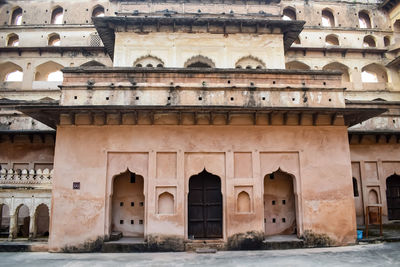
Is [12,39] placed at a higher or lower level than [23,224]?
higher

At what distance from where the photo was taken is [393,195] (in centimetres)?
1530

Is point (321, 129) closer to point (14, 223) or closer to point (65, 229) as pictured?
point (65, 229)

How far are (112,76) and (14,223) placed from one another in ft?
19.5

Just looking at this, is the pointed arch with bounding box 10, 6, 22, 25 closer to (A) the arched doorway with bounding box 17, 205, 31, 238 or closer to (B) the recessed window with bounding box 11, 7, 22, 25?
(B) the recessed window with bounding box 11, 7, 22, 25

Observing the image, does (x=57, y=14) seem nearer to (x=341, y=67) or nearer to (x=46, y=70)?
(x=46, y=70)

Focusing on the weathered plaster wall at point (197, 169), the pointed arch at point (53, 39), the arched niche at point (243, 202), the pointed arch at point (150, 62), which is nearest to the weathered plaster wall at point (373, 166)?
the weathered plaster wall at point (197, 169)

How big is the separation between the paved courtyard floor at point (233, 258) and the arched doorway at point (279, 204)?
138 centimetres

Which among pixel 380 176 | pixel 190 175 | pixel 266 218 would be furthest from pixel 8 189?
pixel 380 176

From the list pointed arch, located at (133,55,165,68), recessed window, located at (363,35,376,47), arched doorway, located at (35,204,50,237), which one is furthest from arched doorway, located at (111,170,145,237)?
recessed window, located at (363,35,376,47)

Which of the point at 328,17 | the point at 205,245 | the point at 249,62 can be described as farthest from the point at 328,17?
the point at 205,245

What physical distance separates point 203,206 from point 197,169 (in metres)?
1.51

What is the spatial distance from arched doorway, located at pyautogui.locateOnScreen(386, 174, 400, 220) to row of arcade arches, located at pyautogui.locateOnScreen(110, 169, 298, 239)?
6.99 metres

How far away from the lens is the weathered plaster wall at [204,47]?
14.4 m

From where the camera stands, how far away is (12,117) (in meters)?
14.5
